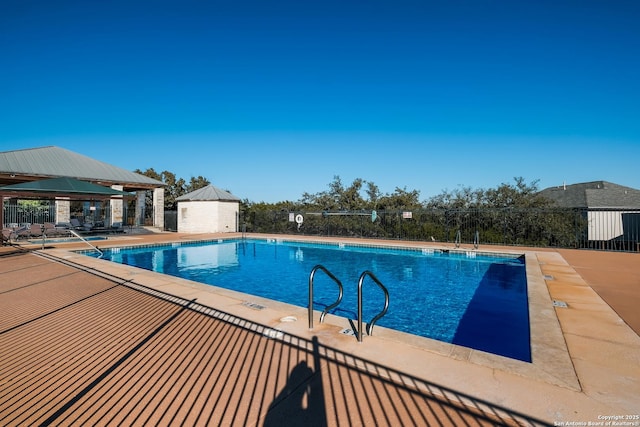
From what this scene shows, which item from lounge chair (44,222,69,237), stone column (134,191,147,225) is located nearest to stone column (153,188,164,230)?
A: stone column (134,191,147,225)

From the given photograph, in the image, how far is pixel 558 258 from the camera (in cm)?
990

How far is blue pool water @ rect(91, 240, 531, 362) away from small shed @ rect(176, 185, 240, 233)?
5.66 m

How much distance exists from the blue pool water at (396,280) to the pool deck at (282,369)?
1.10 metres

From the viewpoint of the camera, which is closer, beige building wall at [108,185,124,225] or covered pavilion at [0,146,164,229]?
covered pavilion at [0,146,164,229]

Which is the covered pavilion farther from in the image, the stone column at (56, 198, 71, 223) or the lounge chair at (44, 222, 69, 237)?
the lounge chair at (44, 222, 69, 237)

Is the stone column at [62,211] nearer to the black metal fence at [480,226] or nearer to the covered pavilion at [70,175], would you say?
the covered pavilion at [70,175]

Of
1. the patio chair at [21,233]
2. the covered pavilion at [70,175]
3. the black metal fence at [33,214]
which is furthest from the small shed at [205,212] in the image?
the patio chair at [21,233]

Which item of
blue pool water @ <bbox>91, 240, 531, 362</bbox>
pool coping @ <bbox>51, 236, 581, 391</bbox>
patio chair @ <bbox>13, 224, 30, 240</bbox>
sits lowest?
blue pool water @ <bbox>91, 240, 531, 362</bbox>

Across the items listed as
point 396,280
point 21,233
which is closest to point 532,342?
point 396,280

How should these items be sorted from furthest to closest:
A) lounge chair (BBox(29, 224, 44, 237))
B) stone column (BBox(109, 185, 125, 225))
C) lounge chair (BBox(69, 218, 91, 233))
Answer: stone column (BBox(109, 185, 125, 225)), lounge chair (BBox(69, 218, 91, 233)), lounge chair (BBox(29, 224, 44, 237))

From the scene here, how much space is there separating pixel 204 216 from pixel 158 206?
3212 mm

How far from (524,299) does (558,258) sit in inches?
168

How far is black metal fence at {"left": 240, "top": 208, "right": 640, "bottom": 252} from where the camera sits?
13.4m

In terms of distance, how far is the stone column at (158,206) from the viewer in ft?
70.1
